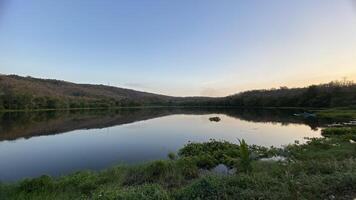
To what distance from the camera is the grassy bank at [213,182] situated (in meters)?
6.65

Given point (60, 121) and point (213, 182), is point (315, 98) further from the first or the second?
point (213, 182)

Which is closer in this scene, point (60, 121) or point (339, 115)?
point (60, 121)

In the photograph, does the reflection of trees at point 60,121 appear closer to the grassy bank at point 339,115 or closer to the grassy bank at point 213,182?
the grassy bank at point 339,115

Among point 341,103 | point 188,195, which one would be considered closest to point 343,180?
point 188,195

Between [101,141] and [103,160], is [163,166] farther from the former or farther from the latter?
[101,141]

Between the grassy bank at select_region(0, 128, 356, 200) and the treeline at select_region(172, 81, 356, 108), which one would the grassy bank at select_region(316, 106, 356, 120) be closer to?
the treeline at select_region(172, 81, 356, 108)

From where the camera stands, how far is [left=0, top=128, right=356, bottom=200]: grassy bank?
6.65 m

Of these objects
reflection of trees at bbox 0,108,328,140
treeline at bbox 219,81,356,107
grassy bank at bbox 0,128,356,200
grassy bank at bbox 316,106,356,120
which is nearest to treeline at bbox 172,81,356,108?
treeline at bbox 219,81,356,107

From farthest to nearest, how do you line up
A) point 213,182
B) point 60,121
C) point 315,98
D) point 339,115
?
point 315,98 < point 339,115 < point 60,121 < point 213,182

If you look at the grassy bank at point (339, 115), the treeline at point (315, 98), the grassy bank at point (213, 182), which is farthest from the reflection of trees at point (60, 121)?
the treeline at point (315, 98)

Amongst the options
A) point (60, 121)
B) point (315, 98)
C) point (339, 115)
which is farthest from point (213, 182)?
point (315, 98)

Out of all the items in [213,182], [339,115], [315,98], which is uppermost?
[315,98]

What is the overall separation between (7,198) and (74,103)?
348 ft

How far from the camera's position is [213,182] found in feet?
24.6
